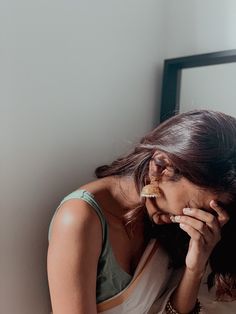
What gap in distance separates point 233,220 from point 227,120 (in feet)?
0.85

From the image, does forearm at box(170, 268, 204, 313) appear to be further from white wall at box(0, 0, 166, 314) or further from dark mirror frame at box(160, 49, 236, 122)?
dark mirror frame at box(160, 49, 236, 122)

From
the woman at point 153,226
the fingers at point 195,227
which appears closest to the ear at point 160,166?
the woman at point 153,226

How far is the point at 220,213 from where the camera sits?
2.63 ft

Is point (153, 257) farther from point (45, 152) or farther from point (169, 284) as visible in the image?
point (45, 152)

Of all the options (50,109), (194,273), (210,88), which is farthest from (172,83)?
(194,273)

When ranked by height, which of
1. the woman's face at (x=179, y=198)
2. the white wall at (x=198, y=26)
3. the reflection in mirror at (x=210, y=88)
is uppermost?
the white wall at (x=198, y=26)

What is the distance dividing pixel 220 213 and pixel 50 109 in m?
0.44

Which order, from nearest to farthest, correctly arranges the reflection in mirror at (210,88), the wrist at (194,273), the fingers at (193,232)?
the fingers at (193,232) → the wrist at (194,273) → the reflection in mirror at (210,88)

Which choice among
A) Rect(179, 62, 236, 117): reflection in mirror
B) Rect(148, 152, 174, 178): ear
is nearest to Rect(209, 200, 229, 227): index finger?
Rect(148, 152, 174, 178): ear

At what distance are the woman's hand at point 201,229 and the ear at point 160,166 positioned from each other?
9cm

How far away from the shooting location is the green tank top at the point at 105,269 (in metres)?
0.80

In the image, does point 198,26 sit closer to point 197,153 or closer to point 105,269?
point 197,153

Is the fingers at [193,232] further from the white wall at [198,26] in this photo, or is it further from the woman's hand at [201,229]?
the white wall at [198,26]

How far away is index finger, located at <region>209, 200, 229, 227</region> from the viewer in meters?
0.78
